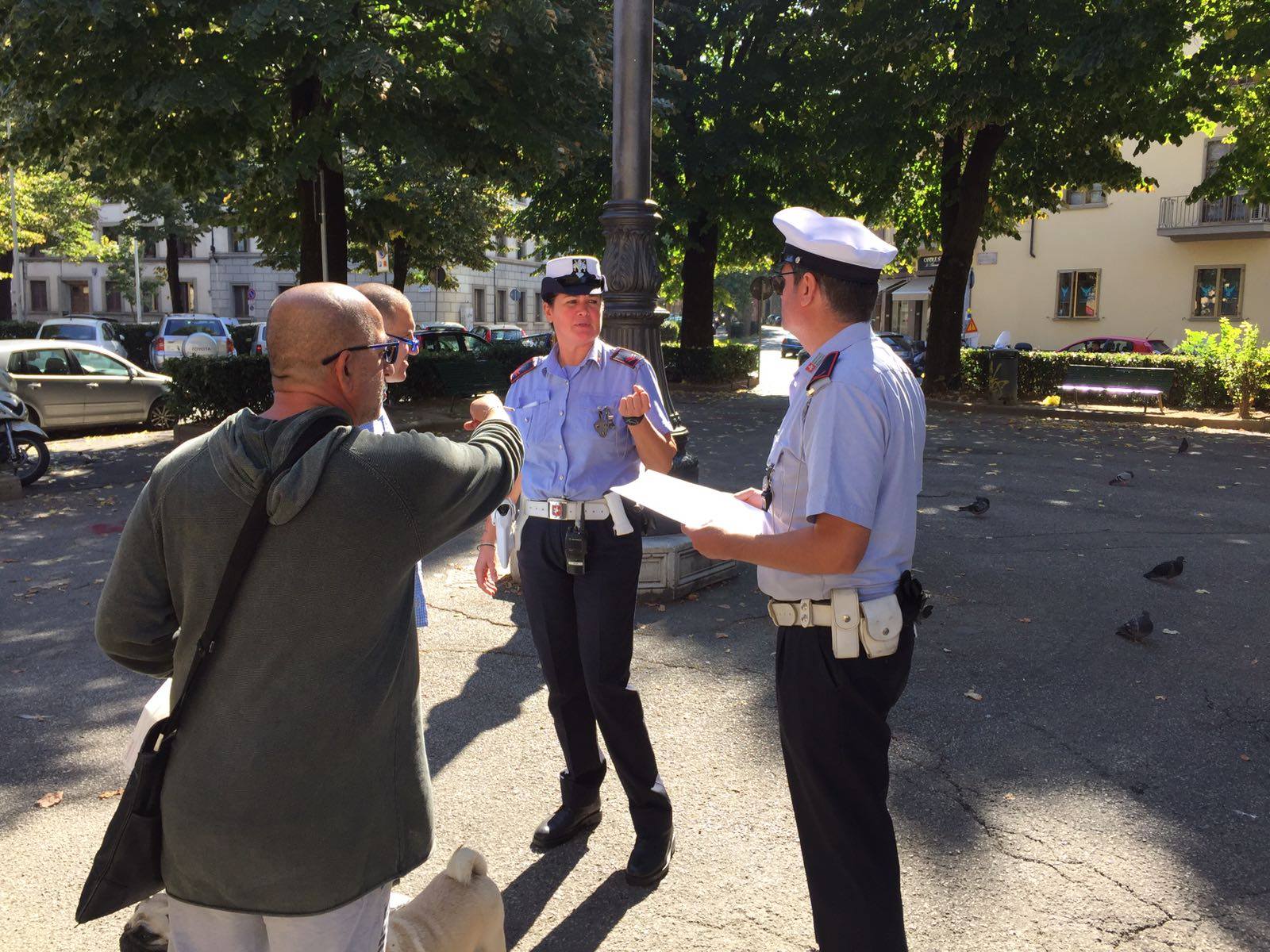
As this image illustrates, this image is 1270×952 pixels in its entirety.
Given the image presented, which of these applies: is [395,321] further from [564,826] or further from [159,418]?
[159,418]

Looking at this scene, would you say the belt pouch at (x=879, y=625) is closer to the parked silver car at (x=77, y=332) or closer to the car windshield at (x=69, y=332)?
the parked silver car at (x=77, y=332)

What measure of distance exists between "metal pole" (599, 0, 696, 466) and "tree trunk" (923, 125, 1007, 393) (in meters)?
15.1

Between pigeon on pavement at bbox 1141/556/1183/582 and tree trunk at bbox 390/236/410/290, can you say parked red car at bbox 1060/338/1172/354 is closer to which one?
tree trunk at bbox 390/236/410/290

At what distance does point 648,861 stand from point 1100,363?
20.0 meters

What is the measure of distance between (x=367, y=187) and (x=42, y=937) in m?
21.3

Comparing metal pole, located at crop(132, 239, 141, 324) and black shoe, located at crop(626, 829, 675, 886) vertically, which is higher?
metal pole, located at crop(132, 239, 141, 324)

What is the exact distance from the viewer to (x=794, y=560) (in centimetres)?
238

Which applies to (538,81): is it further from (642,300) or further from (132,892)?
(132,892)

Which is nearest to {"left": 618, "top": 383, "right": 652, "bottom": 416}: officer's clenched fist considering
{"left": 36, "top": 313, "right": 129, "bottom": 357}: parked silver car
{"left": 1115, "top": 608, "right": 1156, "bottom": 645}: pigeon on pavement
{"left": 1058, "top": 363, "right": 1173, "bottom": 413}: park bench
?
{"left": 1115, "top": 608, "right": 1156, "bottom": 645}: pigeon on pavement

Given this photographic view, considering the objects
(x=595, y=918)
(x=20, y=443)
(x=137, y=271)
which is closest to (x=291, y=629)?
(x=595, y=918)

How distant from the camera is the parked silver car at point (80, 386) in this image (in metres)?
14.7

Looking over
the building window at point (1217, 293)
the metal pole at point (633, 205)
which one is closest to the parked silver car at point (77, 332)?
the metal pole at point (633, 205)

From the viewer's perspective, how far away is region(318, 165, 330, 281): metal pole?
46.5ft

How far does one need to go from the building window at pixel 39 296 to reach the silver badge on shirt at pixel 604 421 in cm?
7172
